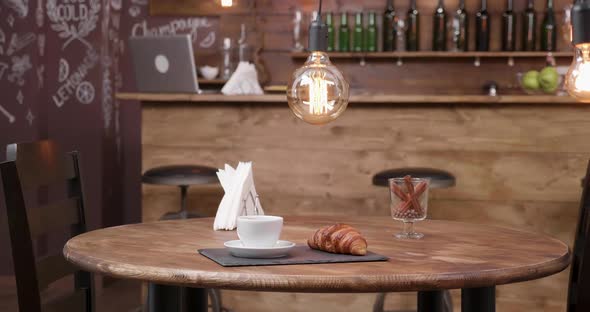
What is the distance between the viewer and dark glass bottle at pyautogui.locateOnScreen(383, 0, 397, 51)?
6105mm

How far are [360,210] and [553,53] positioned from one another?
8.51 feet

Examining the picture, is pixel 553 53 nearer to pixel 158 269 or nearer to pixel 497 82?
pixel 497 82

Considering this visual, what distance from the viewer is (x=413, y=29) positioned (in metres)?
6.09

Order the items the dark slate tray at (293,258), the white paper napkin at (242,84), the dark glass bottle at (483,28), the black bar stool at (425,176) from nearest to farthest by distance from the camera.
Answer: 1. the dark slate tray at (293,258)
2. the black bar stool at (425,176)
3. the white paper napkin at (242,84)
4. the dark glass bottle at (483,28)

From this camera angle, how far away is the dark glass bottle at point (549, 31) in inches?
233

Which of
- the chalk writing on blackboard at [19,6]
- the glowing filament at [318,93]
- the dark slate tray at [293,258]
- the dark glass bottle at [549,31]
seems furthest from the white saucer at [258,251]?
the dark glass bottle at [549,31]

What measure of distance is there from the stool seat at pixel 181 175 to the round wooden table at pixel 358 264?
150cm

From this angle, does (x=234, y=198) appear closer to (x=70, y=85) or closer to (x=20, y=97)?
(x=20, y=97)

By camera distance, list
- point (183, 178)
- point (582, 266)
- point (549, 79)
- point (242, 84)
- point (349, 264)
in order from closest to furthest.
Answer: point (349, 264) < point (582, 266) < point (183, 178) < point (242, 84) < point (549, 79)

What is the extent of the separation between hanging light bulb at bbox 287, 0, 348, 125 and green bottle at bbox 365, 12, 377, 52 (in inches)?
163

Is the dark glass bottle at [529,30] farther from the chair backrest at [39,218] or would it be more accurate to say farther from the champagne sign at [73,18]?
the chair backrest at [39,218]

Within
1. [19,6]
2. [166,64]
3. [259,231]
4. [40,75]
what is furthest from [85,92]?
[259,231]

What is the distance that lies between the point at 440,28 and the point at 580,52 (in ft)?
14.0

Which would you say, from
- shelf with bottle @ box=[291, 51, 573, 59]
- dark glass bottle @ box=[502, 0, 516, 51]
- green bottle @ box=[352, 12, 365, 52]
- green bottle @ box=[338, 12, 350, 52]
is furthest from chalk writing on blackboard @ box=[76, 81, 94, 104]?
dark glass bottle @ box=[502, 0, 516, 51]
